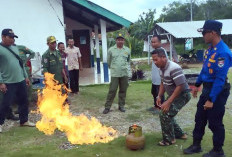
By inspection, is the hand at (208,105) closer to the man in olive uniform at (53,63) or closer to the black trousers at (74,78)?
the man in olive uniform at (53,63)

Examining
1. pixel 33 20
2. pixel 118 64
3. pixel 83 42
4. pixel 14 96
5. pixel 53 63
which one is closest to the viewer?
Result: pixel 14 96

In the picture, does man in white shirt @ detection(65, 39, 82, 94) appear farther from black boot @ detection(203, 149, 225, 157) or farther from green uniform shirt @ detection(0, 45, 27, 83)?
black boot @ detection(203, 149, 225, 157)

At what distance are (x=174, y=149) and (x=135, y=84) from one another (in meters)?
7.08

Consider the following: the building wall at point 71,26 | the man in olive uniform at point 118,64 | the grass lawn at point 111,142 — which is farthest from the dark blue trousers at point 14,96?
the building wall at point 71,26

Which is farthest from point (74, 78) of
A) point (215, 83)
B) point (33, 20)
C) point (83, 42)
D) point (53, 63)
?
point (83, 42)

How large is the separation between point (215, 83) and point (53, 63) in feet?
15.0

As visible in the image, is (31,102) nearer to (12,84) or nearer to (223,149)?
(12,84)

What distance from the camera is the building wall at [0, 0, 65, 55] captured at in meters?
9.03

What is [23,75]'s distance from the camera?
5.96 m

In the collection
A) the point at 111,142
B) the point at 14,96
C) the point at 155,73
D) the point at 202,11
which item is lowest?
the point at 111,142

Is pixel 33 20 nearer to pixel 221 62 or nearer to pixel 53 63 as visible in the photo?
pixel 53 63

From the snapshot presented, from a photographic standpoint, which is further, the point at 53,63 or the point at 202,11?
the point at 202,11

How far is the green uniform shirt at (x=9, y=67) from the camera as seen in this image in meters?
5.58

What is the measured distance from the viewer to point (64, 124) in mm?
5652
